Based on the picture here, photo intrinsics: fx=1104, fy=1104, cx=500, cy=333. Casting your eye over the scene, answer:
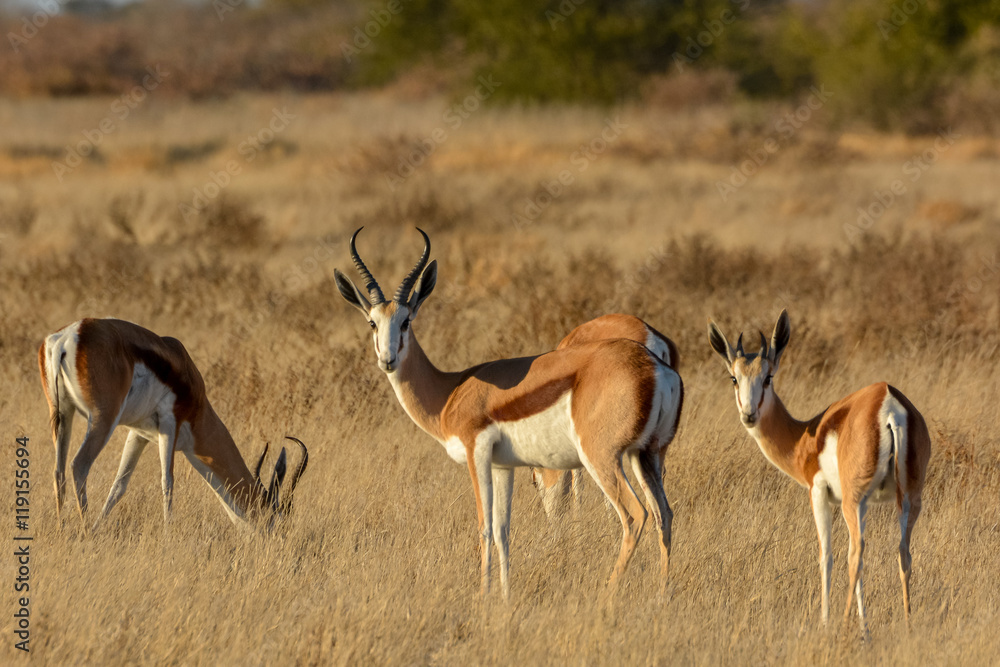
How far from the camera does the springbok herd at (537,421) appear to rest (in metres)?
4.31

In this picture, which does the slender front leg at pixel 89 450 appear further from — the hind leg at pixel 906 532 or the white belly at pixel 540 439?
the hind leg at pixel 906 532

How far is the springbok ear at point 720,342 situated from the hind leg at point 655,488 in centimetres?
53

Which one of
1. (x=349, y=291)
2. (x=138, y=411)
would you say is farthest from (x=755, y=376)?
(x=138, y=411)

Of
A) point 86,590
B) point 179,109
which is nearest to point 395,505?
point 86,590

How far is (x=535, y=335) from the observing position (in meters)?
9.15

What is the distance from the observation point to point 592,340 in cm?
564

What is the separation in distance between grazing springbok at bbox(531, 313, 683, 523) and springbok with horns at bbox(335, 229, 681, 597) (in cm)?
70

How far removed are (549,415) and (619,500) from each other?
47 cm

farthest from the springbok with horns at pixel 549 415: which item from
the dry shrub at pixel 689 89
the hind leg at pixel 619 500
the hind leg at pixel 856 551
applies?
the dry shrub at pixel 689 89

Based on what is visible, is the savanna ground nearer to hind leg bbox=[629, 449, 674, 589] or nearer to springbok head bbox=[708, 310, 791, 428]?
hind leg bbox=[629, 449, 674, 589]

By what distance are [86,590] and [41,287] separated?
7.17 meters

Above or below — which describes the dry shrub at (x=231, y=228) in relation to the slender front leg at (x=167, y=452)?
above

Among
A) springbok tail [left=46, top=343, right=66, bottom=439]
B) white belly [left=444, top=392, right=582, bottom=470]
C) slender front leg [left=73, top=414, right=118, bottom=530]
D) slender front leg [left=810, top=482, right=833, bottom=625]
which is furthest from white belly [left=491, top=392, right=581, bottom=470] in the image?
springbok tail [left=46, top=343, right=66, bottom=439]

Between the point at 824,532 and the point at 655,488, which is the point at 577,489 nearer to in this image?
the point at 655,488
